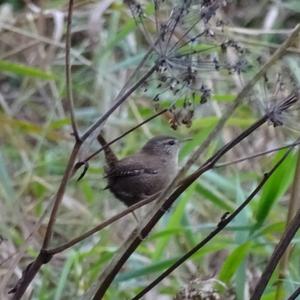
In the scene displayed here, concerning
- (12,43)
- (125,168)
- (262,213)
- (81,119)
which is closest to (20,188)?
(81,119)

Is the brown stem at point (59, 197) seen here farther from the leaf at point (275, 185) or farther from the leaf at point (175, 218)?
the leaf at point (175, 218)

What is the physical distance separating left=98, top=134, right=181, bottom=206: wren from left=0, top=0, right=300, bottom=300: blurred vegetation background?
0.61 feet

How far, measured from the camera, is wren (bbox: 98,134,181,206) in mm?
2783

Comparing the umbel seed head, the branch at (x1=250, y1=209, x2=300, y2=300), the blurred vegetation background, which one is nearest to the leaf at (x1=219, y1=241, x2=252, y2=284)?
the blurred vegetation background

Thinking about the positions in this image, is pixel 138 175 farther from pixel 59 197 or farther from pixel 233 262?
pixel 59 197

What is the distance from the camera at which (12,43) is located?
16.4 feet

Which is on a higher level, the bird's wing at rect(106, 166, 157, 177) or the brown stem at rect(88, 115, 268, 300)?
the brown stem at rect(88, 115, 268, 300)

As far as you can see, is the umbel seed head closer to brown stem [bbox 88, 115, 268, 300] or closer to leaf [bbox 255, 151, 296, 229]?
leaf [bbox 255, 151, 296, 229]

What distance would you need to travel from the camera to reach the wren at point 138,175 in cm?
278

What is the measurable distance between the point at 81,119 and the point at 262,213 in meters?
2.27

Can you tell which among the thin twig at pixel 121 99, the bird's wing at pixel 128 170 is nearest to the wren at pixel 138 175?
the bird's wing at pixel 128 170

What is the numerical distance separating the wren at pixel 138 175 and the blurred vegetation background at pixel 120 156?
0.19 m

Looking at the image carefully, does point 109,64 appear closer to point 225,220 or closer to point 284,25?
point 284,25

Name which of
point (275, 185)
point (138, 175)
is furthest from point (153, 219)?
point (138, 175)
